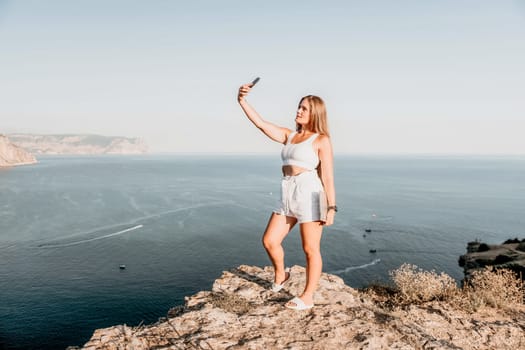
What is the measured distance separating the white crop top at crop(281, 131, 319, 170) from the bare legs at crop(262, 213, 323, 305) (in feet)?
2.68

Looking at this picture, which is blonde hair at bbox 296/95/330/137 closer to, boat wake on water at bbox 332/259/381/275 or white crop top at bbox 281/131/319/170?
white crop top at bbox 281/131/319/170

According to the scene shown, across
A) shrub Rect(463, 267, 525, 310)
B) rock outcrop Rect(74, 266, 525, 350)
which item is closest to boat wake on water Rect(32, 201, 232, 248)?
rock outcrop Rect(74, 266, 525, 350)

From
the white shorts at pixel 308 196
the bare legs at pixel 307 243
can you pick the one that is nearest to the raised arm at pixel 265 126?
the white shorts at pixel 308 196

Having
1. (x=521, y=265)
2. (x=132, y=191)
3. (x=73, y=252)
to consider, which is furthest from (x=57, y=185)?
(x=521, y=265)

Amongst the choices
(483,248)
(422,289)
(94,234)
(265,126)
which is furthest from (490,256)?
(94,234)

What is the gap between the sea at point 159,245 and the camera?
40.0m

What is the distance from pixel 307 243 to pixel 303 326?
1115 mm

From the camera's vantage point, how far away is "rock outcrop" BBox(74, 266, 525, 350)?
409 cm

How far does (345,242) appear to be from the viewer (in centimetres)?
6081

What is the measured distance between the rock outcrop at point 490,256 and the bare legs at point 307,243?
35.7 meters

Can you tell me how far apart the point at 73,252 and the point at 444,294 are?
60.6 meters

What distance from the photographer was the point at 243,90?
465 cm

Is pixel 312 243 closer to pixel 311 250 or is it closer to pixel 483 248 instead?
pixel 311 250

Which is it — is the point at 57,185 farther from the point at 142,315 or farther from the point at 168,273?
the point at 142,315
